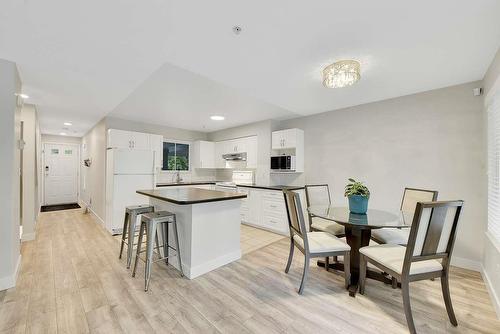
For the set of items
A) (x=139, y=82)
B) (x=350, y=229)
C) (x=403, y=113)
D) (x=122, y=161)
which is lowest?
(x=350, y=229)

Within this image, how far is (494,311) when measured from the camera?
1.92m

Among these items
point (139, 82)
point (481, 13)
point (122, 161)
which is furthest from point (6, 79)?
point (481, 13)

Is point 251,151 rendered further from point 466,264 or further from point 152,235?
point 466,264

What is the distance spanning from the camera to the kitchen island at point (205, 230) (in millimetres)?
2480

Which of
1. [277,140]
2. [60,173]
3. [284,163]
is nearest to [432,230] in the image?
[284,163]

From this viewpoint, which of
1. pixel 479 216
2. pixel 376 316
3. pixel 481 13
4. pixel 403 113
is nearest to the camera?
pixel 481 13

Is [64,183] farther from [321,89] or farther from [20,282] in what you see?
[321,89]

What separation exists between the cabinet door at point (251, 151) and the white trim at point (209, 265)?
246 cm

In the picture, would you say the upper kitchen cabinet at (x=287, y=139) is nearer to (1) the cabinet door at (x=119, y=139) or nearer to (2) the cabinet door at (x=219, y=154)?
(2) the cabinet door at (x=219, y=154)

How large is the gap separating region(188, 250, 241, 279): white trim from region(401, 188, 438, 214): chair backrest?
2293mm

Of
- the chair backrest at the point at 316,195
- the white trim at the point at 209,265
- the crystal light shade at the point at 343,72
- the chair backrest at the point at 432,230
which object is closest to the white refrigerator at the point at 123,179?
the white trim at the point at 209,265

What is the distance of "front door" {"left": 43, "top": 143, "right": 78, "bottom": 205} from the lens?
7066 mm

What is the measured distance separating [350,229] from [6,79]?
3915mm

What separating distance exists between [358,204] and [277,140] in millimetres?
2512
